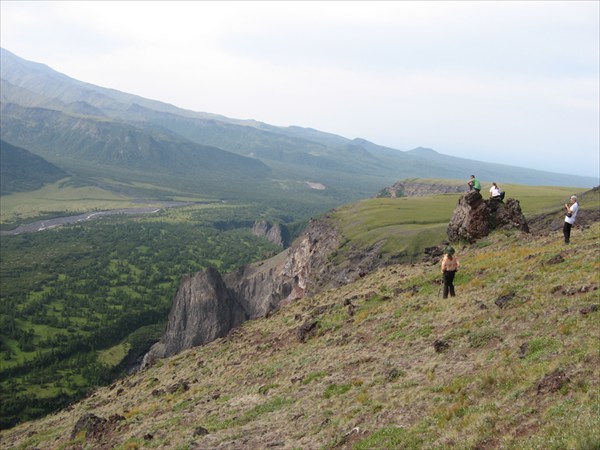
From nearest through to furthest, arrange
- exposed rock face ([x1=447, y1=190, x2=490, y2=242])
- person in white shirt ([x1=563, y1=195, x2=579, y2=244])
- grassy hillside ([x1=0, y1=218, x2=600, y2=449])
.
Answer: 1. grassy hillside ([x1=0, y1=218, x2=600, y2=449])
2. person in white shirt ([x1=563, y1=195, x2=579, y2=244])
3. exposed rock face ([x1=447, y1=190, x2=490, y2=242])

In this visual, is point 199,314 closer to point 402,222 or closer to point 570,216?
point 402,222

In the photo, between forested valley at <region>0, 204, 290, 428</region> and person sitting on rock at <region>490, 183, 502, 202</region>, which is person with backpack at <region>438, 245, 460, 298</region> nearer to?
person sitting on rock at <region>490, 183, 502, 202</region>

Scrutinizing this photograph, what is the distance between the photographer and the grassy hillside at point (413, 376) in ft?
46.7

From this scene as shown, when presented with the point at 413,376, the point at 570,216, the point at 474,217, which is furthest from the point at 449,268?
the point at 474,217

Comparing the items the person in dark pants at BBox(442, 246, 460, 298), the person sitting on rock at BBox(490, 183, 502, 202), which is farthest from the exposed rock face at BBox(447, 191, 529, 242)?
the person in dark pants at BBox(442, 246, 460, 298)

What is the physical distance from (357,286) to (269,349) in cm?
1426

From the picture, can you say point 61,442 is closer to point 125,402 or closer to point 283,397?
point 125,402

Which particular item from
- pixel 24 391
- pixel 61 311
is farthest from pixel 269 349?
pixel 61 311

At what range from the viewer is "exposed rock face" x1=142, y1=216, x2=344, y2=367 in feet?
300

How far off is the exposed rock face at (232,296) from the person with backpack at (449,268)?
51416mm

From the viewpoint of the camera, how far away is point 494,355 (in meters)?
19.0

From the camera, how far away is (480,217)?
4388 cm

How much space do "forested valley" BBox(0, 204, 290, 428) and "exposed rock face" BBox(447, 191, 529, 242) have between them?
71.9m

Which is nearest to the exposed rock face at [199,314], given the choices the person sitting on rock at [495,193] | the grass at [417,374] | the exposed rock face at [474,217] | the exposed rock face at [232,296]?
the exposed rock face at [232,296]
